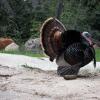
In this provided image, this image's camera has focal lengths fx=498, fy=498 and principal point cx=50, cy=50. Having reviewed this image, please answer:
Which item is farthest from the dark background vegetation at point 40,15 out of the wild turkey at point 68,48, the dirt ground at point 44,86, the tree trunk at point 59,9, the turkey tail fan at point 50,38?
the dirt ground at point 44,86

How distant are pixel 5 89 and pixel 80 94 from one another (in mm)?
1350

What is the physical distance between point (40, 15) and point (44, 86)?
56.8ft

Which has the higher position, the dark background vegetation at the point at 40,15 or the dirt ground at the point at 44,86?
the dirt ground at the point at 44,86

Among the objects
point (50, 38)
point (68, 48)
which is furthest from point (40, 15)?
point (68, 48)

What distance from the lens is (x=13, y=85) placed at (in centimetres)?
835

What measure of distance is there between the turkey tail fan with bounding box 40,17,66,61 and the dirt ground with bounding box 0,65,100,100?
1.50ft

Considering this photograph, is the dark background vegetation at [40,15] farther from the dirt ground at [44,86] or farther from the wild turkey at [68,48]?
the dirt ground at [44,86]

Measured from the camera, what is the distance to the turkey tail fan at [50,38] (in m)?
9.43

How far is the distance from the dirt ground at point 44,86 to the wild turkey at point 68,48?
241 millimetres

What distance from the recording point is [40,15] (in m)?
25.3

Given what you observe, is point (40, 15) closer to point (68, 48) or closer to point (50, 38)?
point (50, 38)

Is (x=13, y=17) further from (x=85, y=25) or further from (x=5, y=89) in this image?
(x=5, y=89)

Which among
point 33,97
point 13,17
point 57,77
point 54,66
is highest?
point 33,97

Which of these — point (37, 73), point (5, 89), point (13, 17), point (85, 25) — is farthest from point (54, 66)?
point (13, 17)
